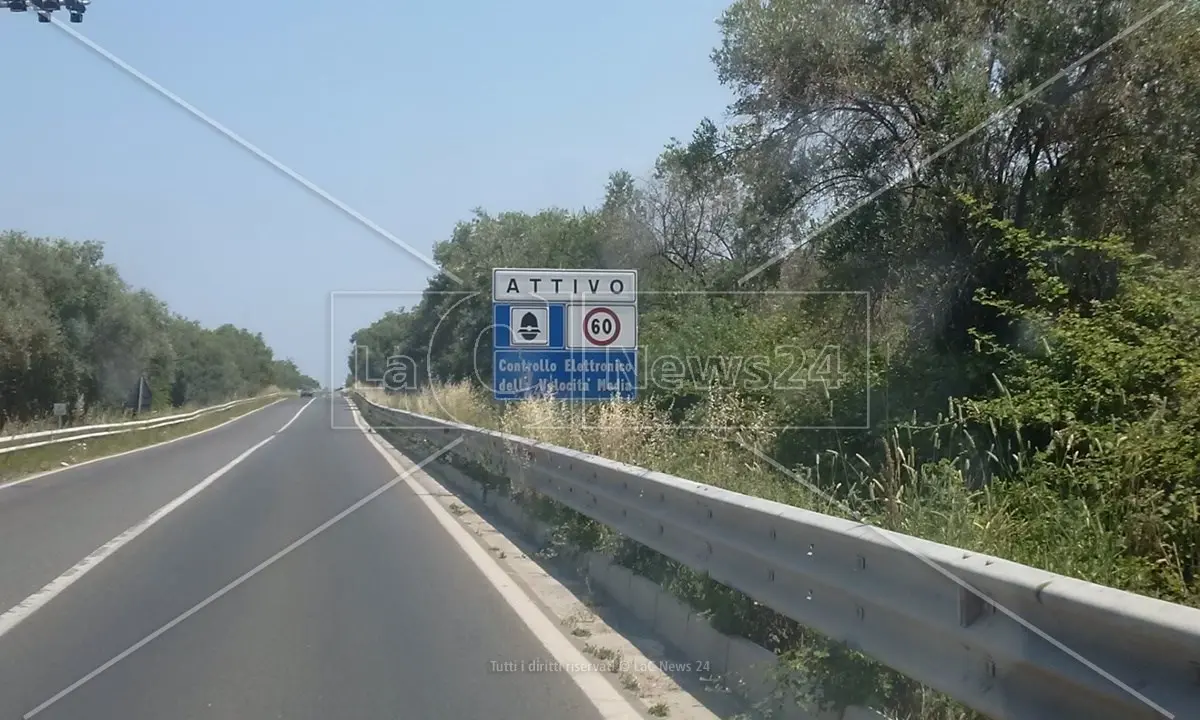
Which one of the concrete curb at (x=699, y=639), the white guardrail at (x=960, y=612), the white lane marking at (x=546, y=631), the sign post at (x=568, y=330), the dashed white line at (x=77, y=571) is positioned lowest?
the white lane marking at (x=546, y=631)

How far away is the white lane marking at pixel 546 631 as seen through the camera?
269 inches

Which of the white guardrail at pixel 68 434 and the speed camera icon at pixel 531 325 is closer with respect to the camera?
the speed camera icon at pixel 531 325

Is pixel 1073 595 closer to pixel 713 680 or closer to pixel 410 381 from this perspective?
pixel 713 680

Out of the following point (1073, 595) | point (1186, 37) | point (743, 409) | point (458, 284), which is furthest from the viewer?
point (458, 284)

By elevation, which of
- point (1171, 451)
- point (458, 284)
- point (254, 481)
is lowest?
point (254, 481)

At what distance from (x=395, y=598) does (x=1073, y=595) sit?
6.98 m

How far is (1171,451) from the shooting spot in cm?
754

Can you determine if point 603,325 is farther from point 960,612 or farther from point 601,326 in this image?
point 960,612

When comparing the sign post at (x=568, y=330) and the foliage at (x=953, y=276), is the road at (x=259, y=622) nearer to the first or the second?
the foliage at (x=953, y=276)

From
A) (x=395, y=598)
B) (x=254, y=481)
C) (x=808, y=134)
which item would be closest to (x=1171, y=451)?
(x=395, y=598)

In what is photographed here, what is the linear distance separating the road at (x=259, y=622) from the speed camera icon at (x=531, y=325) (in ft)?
9.53

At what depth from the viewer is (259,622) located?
29.8ft

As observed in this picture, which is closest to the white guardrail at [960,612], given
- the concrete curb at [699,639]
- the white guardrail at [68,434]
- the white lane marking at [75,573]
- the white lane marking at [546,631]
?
the concrete curb at [699,639]

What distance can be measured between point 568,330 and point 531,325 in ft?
1.70
